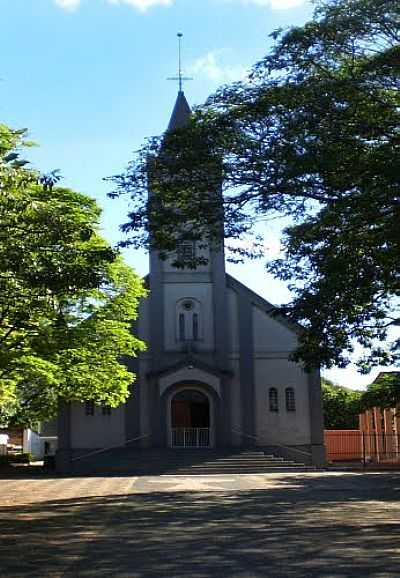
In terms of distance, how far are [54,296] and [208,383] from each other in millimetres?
21667

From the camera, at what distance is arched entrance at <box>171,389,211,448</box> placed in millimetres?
35469

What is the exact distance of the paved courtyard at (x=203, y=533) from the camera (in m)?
8.72

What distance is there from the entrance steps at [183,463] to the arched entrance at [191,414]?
5.59 feet

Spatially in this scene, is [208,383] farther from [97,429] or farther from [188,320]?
[97,429]

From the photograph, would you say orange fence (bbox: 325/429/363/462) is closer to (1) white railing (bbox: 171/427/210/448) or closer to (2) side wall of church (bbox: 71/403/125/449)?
(1) white railing (bbox: 171/427/210/448)

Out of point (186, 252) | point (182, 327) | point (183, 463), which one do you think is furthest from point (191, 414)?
point (186, 252)

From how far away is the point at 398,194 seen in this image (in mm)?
12500

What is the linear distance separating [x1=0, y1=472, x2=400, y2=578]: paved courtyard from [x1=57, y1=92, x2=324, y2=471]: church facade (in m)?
14.8

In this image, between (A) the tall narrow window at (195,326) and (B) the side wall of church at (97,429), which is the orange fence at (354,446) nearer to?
(A) the tall narrow window at (195,326)

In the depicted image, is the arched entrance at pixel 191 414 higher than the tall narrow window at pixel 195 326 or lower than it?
lower

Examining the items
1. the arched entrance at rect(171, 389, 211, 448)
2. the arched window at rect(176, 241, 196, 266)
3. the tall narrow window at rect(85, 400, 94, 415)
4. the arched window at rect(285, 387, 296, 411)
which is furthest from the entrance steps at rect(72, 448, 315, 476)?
the arched window at rect(176, 241, 196, 266)

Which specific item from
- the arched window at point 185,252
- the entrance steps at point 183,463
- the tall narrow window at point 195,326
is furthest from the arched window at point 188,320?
the arched window at point 185,252

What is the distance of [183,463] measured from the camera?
31641 mm

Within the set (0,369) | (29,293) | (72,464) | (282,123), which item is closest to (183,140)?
(282,123)
